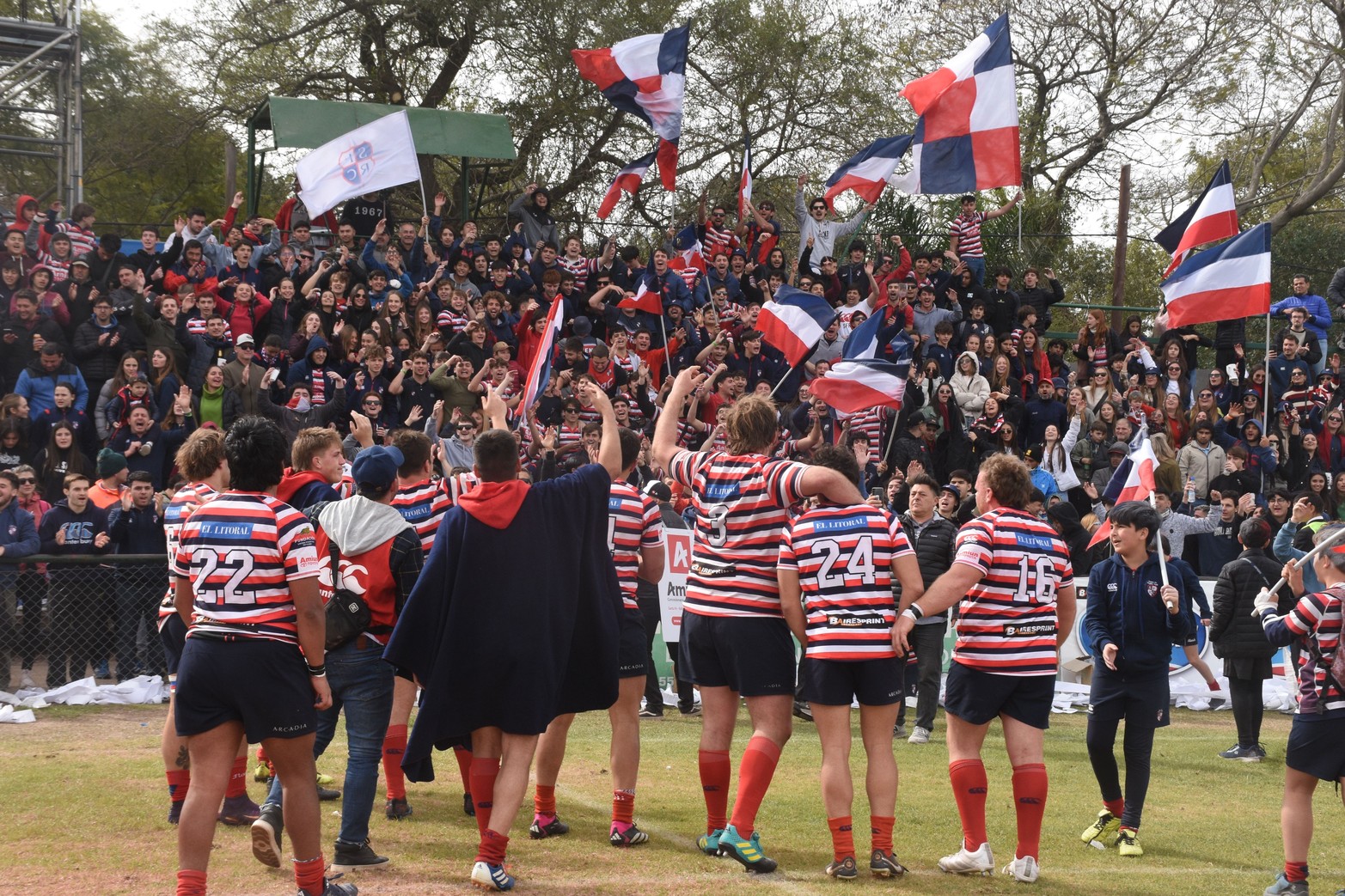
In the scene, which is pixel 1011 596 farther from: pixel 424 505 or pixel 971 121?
pixel 971 121

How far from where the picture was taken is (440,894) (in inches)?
231

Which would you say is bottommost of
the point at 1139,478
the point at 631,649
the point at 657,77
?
the point at 631,649

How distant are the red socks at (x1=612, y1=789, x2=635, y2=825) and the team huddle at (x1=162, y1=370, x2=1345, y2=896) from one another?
0.10 ft

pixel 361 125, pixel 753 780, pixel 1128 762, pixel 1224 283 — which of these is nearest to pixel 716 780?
pixel 753 780

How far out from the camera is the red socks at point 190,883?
5.22 meters

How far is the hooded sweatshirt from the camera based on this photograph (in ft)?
20.9

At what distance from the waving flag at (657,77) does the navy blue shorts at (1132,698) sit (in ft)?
32.6

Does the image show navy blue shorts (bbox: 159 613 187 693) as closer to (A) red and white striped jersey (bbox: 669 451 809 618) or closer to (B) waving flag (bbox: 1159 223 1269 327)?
(A) red and white striped jersey (bbox: 669 451 809 618)

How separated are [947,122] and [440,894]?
11.2 metres

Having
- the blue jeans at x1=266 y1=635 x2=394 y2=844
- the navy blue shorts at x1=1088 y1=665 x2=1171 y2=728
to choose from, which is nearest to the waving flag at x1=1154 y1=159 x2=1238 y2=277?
the navy blue shorts at x1=1088 y1=665 x2=1171 y2=728

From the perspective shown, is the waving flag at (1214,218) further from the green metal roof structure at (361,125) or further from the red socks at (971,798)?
the green metal roof structure at (361,125)

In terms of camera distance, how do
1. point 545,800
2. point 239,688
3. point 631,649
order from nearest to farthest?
point 239,688 < point 545,800 < point 631,649

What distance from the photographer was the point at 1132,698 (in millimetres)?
7449

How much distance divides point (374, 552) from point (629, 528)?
158 centimetres
